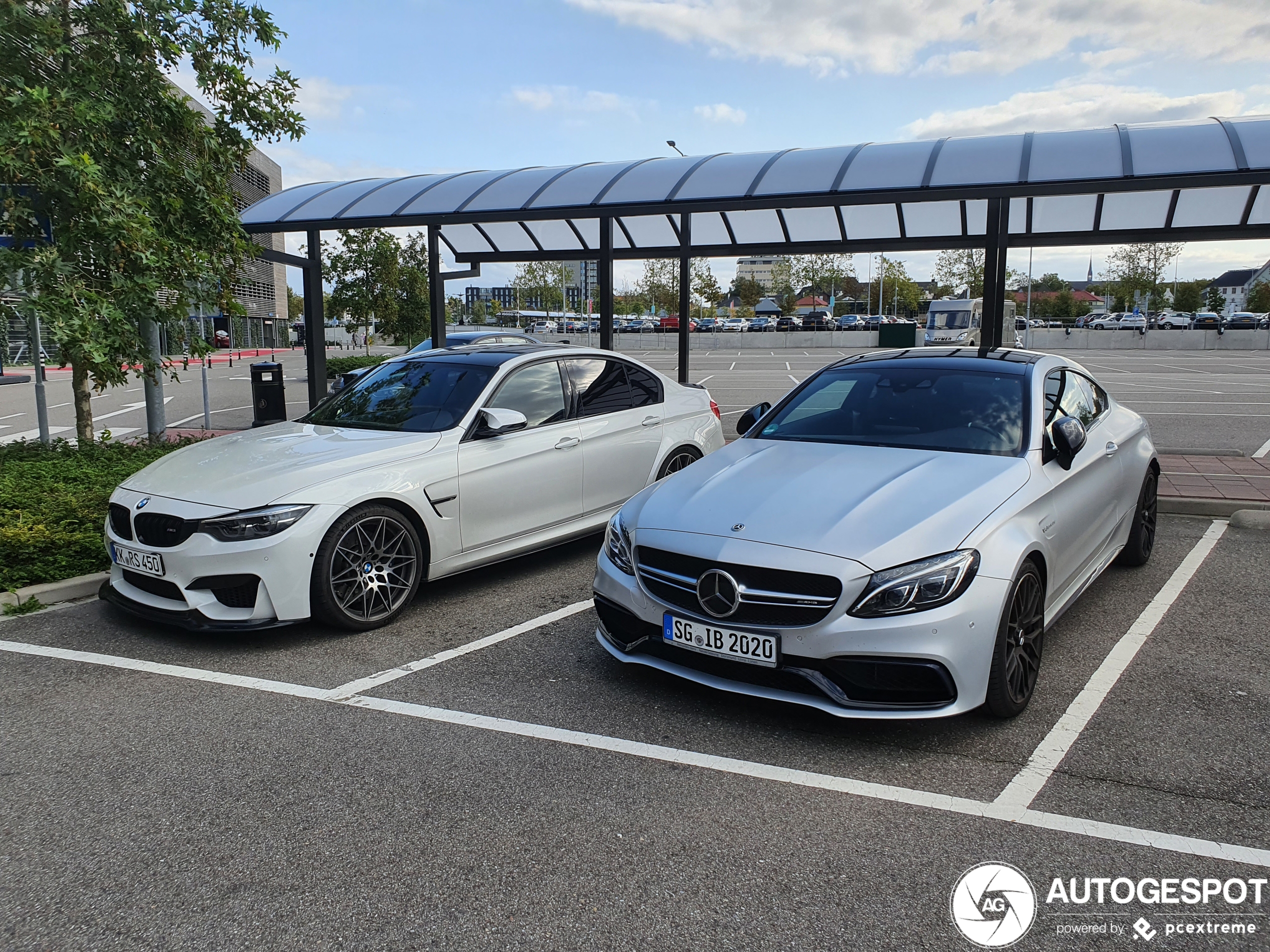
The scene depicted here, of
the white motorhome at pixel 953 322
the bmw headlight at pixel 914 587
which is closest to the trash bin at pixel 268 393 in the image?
the bmw headlight at pixel 914 587

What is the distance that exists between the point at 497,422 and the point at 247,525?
1.62m

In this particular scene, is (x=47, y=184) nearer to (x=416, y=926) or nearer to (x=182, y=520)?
(x=182, y=520)

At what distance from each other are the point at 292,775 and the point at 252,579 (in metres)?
1.49

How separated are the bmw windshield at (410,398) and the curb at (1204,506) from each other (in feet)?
18.9

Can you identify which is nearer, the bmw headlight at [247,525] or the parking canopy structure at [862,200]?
the bmw headlight at [247,525]

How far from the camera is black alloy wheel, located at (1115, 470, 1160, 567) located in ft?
20.2

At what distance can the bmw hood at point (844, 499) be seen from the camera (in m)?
3.75

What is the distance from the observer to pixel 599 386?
22.7ft

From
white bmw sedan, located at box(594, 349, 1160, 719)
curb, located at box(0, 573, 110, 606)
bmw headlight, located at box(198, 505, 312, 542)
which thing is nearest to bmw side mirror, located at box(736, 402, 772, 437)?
white bmw sedan, located at box(594, 349, 1160, 719)

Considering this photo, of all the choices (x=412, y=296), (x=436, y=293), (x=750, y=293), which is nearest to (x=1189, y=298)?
(x=750, y=293)

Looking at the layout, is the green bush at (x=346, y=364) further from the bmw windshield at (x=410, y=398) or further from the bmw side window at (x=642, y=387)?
the bmw windshield at (x=410, y=398)

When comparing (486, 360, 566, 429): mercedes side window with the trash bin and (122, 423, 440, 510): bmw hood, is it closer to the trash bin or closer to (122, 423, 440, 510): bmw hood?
(122, 423, 440, 510): bmw hood

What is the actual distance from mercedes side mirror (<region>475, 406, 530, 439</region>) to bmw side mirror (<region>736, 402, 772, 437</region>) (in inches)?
54.0

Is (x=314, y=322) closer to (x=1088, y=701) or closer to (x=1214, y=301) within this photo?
(x=1088, y=701)
